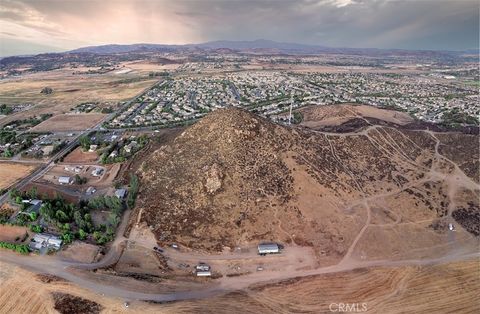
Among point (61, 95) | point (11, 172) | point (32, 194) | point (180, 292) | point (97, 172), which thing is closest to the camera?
point (180, 292)

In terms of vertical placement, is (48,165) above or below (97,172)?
below

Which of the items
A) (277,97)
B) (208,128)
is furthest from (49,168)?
(277,97)

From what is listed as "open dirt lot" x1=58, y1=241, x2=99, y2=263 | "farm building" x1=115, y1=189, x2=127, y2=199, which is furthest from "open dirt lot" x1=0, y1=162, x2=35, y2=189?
"open dirt lot" x1=58, y1=241, x2=99, y2=263

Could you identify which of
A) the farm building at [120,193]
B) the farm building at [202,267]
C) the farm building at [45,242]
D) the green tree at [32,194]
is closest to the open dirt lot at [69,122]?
the green tree at [32,194]

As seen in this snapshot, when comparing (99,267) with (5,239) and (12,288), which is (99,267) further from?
(5,239)

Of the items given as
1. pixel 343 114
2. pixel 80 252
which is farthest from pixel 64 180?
pixel 343 114

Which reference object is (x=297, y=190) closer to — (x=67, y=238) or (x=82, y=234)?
(x=82, y=234)
